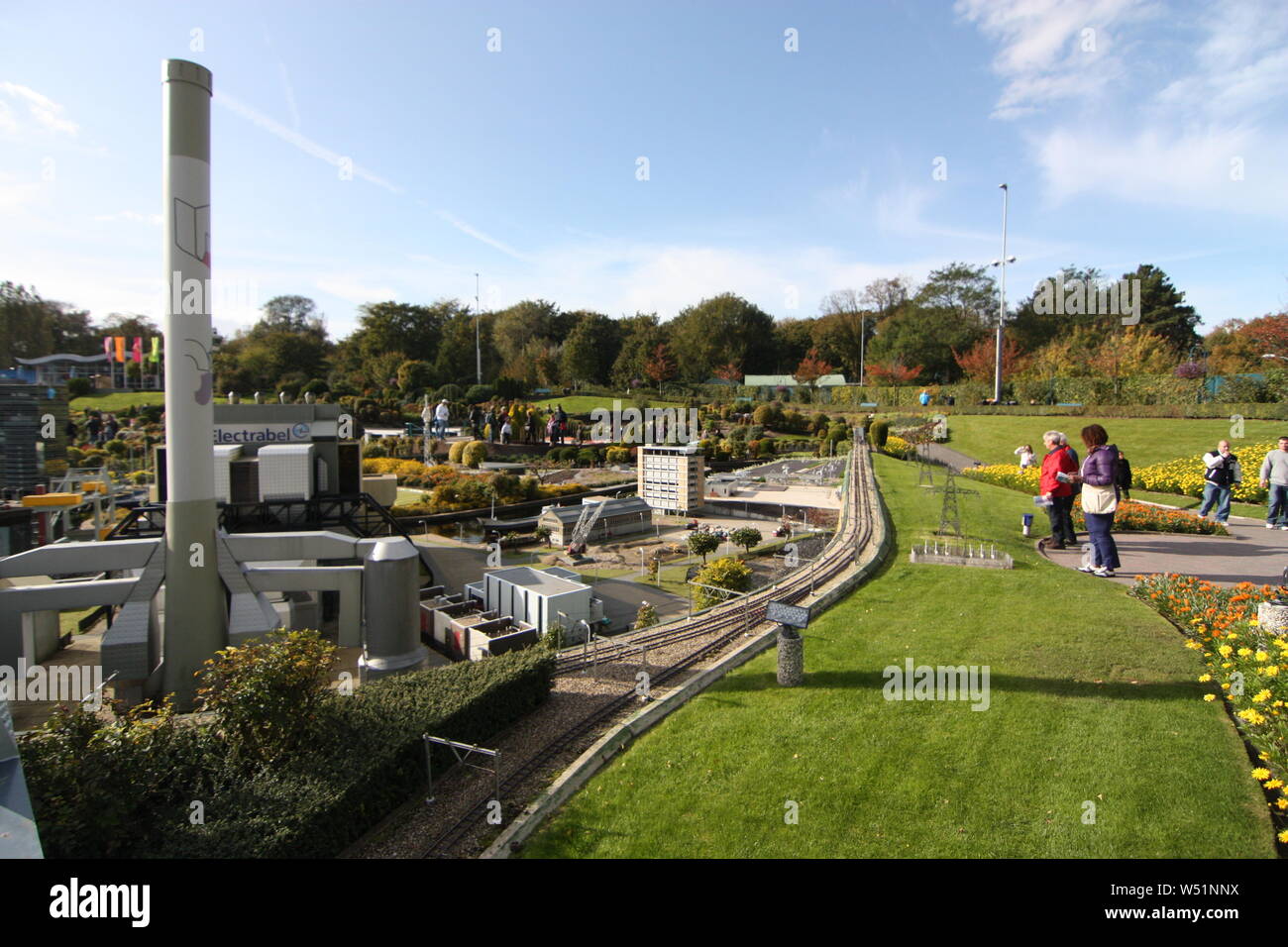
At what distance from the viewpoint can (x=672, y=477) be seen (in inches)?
1177

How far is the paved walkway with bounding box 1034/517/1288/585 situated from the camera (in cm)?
1206

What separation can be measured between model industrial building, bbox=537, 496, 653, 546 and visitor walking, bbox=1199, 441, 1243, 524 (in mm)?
17508

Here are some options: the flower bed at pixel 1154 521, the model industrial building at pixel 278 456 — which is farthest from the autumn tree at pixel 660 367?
the flower bed at pixel 1154 521

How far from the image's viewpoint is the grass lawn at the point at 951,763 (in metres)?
5.65

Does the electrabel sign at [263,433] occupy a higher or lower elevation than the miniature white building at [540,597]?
higher

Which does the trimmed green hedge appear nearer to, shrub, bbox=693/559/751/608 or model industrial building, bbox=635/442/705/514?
shrub, bbox=693/559/751/608

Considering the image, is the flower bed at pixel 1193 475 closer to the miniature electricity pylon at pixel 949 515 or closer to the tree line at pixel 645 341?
the miniature electricity pylon at pixel 949 515

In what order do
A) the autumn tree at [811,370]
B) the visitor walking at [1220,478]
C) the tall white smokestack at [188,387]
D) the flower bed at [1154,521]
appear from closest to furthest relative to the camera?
the tall white smokestack at [188,387] < the visitor walking at [1220,478] < the flower bed at [1154,521] < the autumn tree at [811,370]

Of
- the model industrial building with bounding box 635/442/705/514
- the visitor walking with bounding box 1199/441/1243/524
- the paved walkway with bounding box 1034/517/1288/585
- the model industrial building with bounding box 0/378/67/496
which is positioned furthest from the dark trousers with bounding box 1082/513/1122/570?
the model industrial building with bounding box 0/378/67/496

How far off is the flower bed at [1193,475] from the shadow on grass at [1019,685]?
15.9 m

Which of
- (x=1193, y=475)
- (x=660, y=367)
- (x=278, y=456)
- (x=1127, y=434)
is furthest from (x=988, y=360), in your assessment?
(x=278, y=456)

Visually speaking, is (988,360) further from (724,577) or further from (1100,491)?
(1100,491)

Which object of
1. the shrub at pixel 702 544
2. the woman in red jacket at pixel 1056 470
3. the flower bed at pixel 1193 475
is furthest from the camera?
the shrub at pixel 702 544
